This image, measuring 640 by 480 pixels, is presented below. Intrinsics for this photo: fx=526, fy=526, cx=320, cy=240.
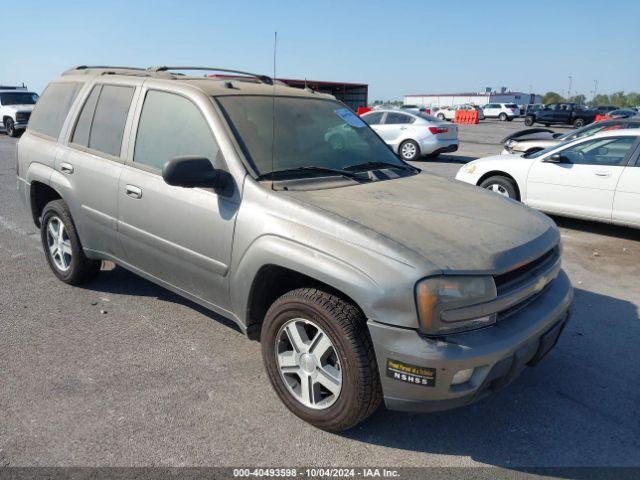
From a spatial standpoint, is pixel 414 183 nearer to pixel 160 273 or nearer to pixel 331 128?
pixel 331 128

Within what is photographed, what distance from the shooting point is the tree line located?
11779 centimetres

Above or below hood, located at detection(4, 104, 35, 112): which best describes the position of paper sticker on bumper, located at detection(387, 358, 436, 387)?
below

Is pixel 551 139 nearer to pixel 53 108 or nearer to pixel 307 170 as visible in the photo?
pixel 307 170

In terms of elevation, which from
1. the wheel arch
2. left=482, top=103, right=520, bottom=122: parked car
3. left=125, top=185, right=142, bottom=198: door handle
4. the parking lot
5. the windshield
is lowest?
the parking lot

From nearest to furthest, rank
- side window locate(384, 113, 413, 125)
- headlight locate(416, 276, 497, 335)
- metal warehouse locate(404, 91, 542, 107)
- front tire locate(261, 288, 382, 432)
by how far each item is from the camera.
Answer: headlight locate(416, 276, 497, 335) → front tire locate(261, 288, 382, 432) → side window locate(384, 113, 413, 125) → metal warehouse locate(404, 91, 542, 107)

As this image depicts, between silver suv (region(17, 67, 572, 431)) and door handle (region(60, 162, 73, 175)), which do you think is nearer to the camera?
silver suv (region(17, 67, 572, 431))

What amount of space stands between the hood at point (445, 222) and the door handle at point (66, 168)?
7.56ft

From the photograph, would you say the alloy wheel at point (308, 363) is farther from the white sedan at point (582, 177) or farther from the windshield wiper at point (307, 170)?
the white sedan at point (582, 177)

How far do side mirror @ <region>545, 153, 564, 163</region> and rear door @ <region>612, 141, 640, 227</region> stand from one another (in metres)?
0.86

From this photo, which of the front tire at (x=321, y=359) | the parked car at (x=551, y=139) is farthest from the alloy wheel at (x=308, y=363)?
the parked car at (x=551, y=139)

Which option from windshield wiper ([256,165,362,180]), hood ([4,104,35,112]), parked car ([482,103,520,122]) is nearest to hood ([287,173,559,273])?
windshield wiper ([256,165,362,180])

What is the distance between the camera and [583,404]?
3.20m

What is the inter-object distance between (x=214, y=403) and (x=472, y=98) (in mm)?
87077

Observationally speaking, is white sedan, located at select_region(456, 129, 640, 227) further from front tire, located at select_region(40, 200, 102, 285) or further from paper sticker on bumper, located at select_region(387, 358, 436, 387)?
front tire, located at select_region(40, 200, 102, 285)
